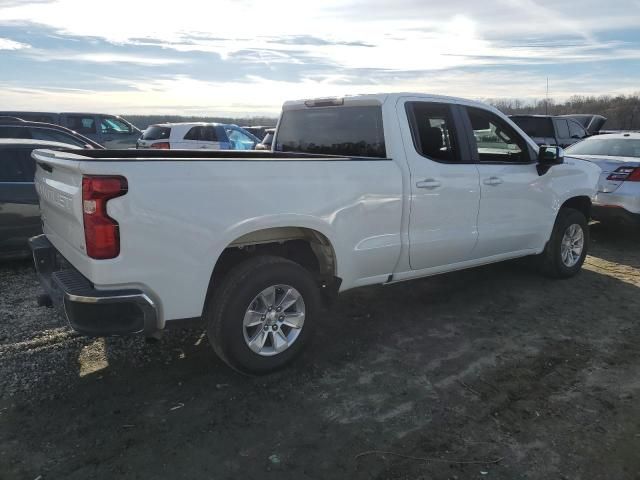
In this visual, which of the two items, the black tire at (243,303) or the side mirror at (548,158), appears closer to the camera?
the black tire at (243,303)

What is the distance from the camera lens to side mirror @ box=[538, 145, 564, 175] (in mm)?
5375

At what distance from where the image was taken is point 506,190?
16.9ft

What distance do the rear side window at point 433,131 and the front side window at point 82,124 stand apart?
546 inches

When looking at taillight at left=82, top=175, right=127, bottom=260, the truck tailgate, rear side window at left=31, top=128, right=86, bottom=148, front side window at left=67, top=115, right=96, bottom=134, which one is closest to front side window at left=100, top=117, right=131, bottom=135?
front side window at left=67, top=115, right=96, bottom=134

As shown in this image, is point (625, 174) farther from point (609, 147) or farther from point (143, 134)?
point (143, 134)

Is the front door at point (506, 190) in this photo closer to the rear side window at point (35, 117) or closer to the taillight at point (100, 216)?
the taillight at point (100, 216)

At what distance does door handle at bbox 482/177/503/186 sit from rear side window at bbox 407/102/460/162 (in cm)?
37

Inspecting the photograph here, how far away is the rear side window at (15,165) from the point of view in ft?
19.5

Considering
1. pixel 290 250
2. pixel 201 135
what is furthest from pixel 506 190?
pixel 201 135

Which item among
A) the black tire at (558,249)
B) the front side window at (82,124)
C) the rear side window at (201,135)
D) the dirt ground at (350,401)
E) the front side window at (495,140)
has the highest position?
the front side window at (495,140)

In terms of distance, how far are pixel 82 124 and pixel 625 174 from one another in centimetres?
1435

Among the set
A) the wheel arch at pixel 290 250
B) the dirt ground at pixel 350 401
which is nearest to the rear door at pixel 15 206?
the dirt ground at pixel 350 401

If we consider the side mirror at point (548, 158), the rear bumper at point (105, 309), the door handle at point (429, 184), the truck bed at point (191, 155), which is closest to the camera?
the rear bumper at point (105, 309)

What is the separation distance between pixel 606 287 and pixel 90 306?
537cm
